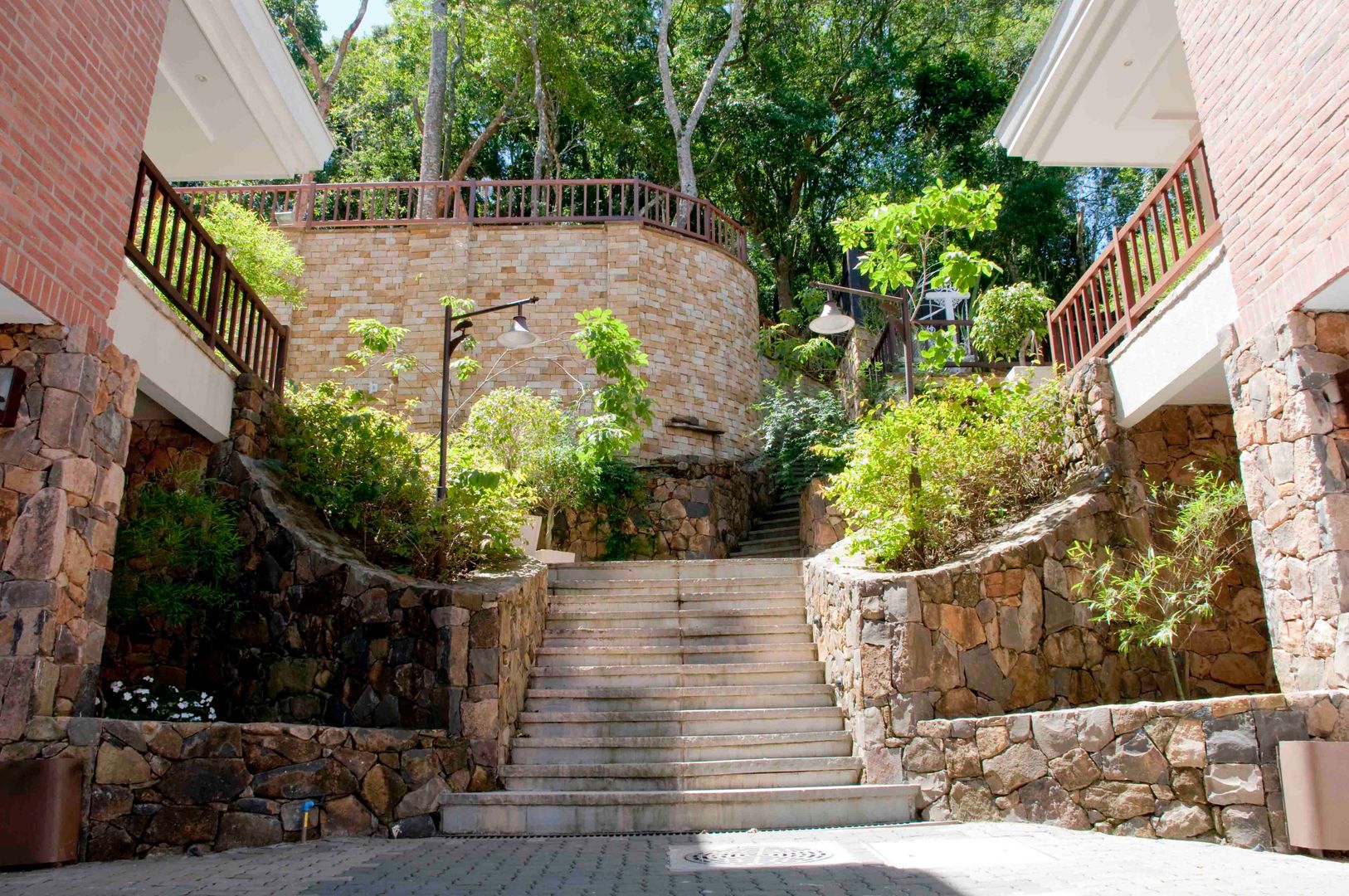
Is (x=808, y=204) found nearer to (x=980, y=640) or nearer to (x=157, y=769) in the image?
(x=980, y=640)

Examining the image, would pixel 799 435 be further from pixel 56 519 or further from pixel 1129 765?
pixel 56 519

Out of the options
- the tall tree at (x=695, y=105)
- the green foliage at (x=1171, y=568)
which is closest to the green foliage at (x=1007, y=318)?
the green foliage at (x=1171, y=568)

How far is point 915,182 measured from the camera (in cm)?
2011

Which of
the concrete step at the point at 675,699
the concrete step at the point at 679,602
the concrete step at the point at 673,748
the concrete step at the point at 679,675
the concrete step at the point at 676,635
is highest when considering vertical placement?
the concrete step at the point at 679,602

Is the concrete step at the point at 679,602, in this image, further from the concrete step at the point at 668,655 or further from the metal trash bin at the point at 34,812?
the metal trash bin at the point at 34,812

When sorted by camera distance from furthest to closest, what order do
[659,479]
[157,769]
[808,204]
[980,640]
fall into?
[808,204]
[659,479]
[980,640]
[157,769]

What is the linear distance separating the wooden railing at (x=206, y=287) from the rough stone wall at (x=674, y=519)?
4819 mm

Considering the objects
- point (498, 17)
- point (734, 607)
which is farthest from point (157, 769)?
point (498, 17)

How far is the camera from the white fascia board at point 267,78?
283 inches

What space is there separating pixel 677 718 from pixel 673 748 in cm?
33

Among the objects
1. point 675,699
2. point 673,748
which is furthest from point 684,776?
point 675,699

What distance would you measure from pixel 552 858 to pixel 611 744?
1828 mm

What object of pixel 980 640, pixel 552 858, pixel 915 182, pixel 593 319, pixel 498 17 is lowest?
pixel 552 858

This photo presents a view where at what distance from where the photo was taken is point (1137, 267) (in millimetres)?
7531
